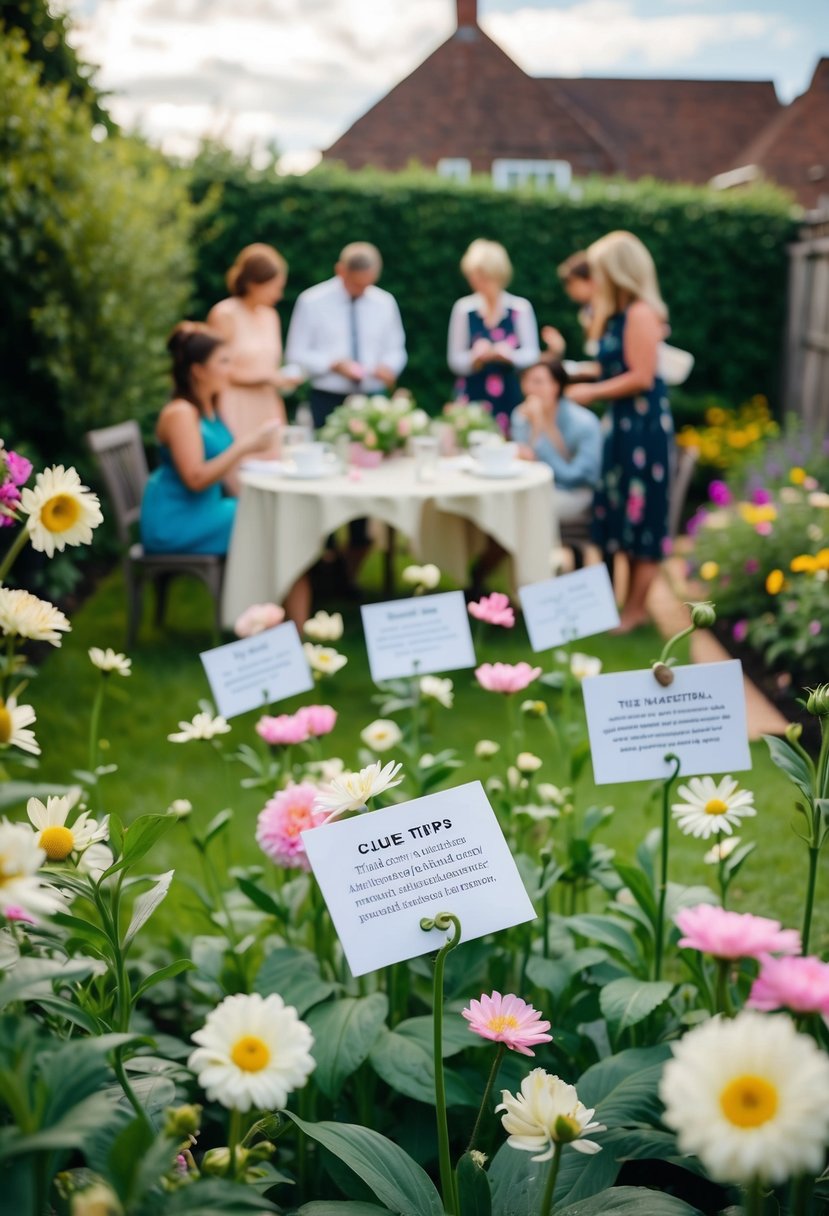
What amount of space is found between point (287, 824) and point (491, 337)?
4864 millimetres

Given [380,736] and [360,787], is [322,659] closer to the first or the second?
[380,736]

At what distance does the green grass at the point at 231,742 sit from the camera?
9.48 feet

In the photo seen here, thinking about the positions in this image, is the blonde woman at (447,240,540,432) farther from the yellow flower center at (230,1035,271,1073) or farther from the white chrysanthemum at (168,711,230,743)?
the yellow flower center at (230,1035,271,1073)

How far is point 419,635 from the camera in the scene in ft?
5.96

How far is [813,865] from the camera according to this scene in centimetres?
122

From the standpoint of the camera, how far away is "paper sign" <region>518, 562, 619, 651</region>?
1859 millimetres

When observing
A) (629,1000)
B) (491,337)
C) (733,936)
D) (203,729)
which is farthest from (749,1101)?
(491,337)

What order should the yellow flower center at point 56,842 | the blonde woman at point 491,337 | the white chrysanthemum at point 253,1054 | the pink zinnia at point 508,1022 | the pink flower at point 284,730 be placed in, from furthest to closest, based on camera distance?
the blonde woman at point 491,337 → the pink flower at point 284,730 → the yellow flower center at point 56,842 → the pink zinnia at point 508,1022 → the white chrysanthemum at point 253,1054

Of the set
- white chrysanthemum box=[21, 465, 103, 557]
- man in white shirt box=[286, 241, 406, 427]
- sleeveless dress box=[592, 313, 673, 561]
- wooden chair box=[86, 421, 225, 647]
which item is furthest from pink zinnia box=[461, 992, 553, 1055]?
man in white shirt box=[286, 241, 406, 427]

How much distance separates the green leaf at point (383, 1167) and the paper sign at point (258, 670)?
777mm

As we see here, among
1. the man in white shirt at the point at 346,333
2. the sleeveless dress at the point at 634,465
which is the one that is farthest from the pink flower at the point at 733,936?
the man in white shirt at the point at 346,333

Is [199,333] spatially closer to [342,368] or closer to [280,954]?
[342,368]

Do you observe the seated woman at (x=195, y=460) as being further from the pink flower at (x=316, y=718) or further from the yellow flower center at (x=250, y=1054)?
the yellow flower center at (x=250, y=1054)

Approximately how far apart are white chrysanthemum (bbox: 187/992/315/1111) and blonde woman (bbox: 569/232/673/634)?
4142 mm
